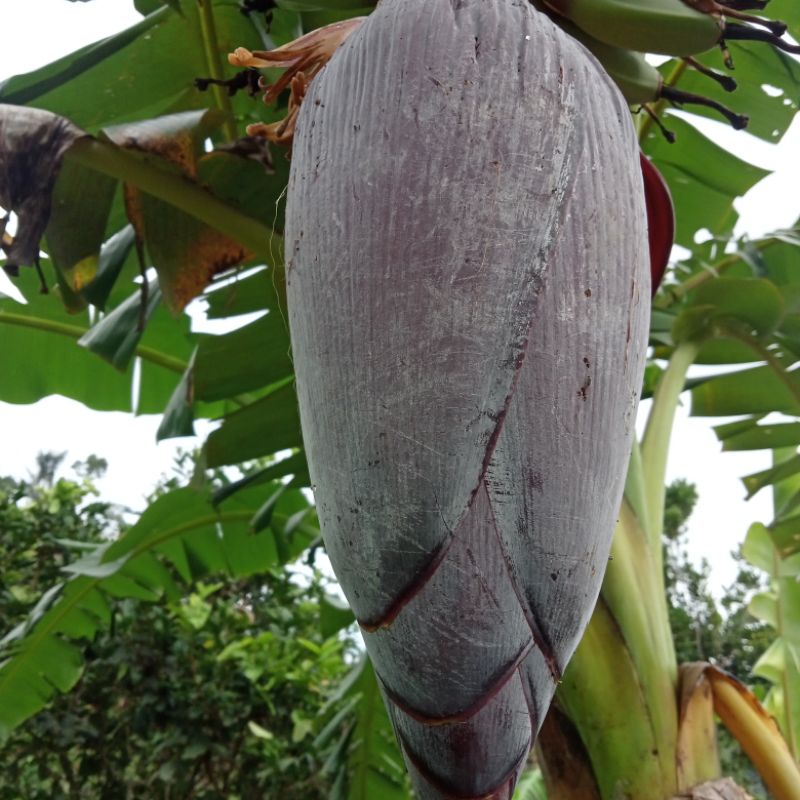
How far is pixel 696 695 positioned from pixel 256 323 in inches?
20.6

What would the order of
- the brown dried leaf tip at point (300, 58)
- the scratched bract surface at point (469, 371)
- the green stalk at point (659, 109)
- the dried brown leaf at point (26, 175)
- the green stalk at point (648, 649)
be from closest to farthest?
1. the scratched bract surface at point (469, 371)
2. the brown dried leaf tip at point (300, 58)
3. the dried brown leaf at point (26, 175)
4. the green stalk at point (648, 649)
5. the green stalk at point (659, 109)

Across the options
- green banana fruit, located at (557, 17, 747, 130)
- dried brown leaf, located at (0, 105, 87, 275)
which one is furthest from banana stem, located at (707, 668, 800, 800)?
dried brown leaf, located at (0, 105, 87, 275)

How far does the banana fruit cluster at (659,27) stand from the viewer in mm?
428

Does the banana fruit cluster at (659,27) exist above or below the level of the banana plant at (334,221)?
above

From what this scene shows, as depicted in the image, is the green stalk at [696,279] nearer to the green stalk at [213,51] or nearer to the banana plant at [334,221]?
the banana plant at [334,221]

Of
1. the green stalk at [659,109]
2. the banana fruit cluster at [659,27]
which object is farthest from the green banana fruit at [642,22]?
the green stalk at [659,109]

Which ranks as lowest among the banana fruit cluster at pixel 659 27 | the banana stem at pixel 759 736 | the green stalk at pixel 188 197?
the banana stem at pixel 759 736

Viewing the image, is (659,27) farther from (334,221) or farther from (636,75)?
(334,221)

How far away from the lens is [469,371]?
0.92ft

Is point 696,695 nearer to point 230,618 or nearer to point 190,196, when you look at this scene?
point 190,196

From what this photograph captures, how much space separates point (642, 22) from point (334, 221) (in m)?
0.21

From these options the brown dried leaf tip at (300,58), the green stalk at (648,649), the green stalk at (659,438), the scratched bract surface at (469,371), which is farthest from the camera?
the green stalk at (659,438)

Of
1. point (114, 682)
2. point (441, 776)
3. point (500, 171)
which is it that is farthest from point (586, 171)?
point (114, 682)

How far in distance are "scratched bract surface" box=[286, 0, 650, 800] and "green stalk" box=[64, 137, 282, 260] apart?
364mm
